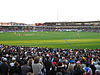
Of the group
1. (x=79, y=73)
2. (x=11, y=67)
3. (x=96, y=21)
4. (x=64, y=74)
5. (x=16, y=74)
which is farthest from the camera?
(x=96, y=21)

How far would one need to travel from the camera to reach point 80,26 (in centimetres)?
11969

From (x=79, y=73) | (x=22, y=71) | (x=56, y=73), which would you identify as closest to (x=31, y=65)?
(x=22, y=71)

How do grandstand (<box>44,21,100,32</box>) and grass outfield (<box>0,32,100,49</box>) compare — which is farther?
grandstand (<box>44,21,100,32</box>)

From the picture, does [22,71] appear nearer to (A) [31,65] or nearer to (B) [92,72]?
(A) [31,65]

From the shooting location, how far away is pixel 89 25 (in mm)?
121500

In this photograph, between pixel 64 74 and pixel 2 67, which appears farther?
pixel 2 67

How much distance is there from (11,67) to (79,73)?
3.56 m

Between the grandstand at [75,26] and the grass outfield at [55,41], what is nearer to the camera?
the grass outfield at [55,41]

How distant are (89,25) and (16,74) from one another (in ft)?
386

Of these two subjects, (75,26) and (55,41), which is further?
(75,26)

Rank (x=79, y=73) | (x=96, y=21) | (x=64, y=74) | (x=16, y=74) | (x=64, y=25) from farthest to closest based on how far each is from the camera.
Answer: (x=64, y=25) < (x=96, y=21) < (x=16, y=74) < (x=64, y=74) < (x=79, y=73)

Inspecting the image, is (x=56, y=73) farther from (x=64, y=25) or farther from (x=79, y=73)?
(x=64, y=25)

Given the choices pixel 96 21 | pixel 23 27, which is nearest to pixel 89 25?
pixel 96 21

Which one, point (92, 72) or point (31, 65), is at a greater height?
point (31, 65)
